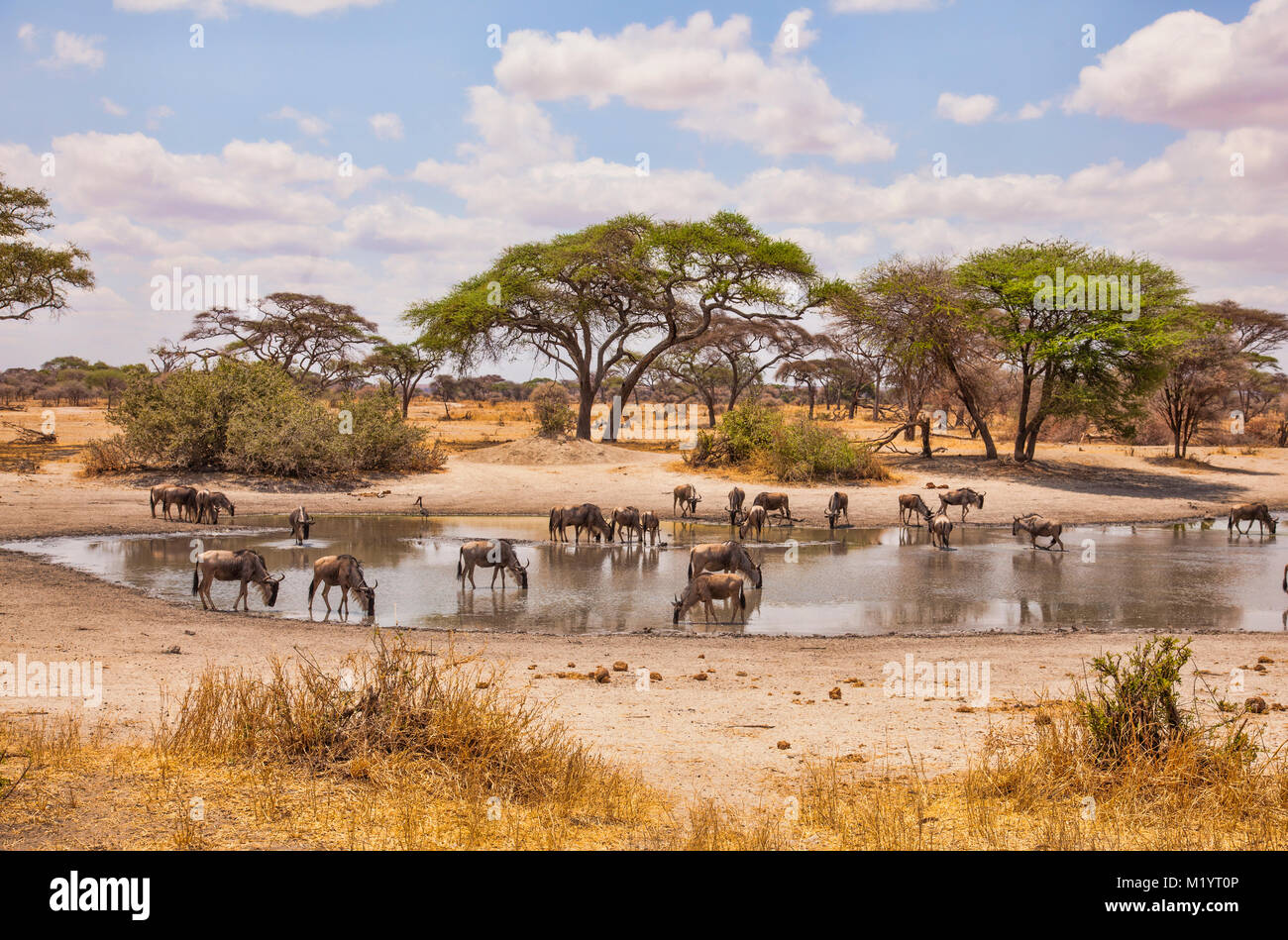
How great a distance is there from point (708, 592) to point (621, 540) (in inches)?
325

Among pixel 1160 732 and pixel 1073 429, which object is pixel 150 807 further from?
pixel 1073 429

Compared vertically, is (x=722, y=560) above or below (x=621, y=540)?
above

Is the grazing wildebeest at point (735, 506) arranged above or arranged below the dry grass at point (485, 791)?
above

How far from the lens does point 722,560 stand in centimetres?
1491

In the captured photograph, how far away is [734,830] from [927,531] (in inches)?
774

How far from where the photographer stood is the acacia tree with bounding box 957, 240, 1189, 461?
33.2 meters

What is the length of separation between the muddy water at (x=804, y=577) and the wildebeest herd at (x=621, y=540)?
32 centimetres

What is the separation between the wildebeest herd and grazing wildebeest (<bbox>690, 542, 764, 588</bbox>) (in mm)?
16

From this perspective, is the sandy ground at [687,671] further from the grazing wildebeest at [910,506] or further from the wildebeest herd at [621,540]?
the grazing wildebeest at [910,506]

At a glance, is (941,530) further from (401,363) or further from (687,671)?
(401,363)

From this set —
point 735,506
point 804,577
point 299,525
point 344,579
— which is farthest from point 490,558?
point 735,506

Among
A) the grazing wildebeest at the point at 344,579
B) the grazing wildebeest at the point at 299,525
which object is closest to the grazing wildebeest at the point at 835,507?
the grazing wildebeest at the point at 299,525

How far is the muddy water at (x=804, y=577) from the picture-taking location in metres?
13.0

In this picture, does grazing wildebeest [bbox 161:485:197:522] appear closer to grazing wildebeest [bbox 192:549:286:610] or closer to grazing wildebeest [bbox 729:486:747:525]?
grazing wildebeest [bbox 192:549:286:610]
